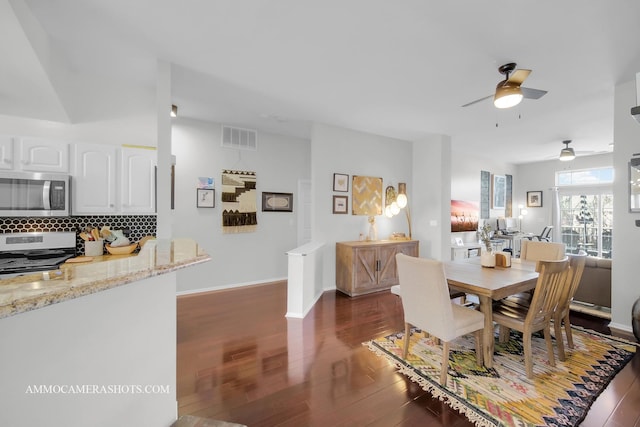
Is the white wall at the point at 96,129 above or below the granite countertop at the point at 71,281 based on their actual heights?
above

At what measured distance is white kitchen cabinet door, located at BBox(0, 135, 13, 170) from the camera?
2.33 meters

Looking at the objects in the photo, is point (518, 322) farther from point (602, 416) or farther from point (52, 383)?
point (52, 383)

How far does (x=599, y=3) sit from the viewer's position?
1.85m

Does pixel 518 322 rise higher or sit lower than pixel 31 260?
lower

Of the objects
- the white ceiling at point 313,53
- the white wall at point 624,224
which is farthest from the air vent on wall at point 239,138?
the white wall at point 624,224

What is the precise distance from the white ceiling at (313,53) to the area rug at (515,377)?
2.79 metres

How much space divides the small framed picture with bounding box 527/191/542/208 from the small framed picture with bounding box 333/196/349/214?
6585mm

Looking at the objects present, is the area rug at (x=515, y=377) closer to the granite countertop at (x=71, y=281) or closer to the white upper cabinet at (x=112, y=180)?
the granite countertop at (x=71, y=281)

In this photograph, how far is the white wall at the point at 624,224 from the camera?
297 centimetres

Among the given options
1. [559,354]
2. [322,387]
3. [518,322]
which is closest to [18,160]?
[322,387]

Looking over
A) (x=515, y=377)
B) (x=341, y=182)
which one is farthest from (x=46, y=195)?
(x=515, y=377)

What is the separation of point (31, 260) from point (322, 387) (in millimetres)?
2825

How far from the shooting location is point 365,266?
4355mm

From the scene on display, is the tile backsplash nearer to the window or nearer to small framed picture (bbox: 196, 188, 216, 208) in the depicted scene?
small framed picture (bbox: 196, 188, 216, 208)
